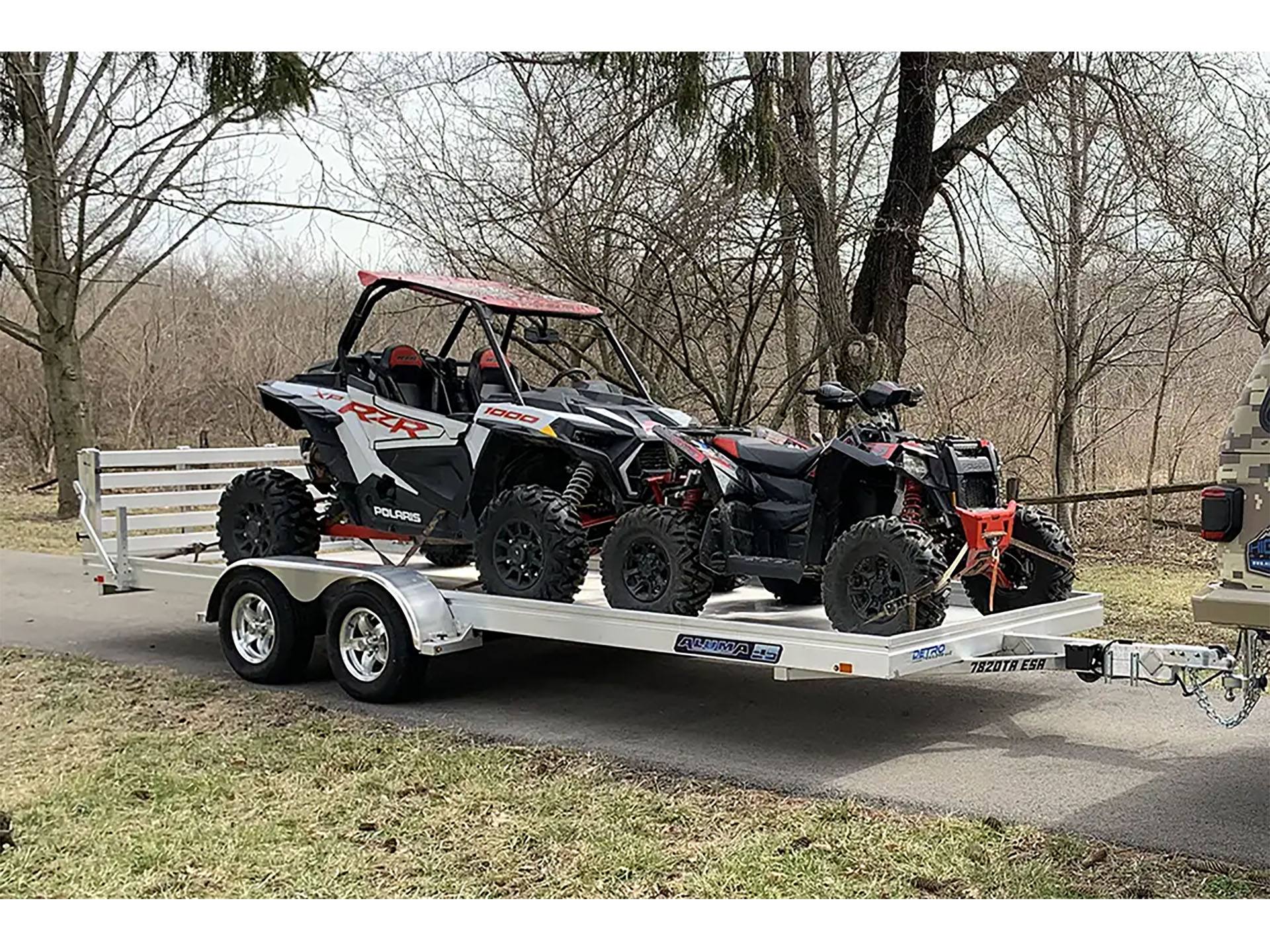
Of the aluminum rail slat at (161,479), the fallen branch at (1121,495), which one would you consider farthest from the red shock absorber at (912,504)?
the fallen branch at (1121,495)

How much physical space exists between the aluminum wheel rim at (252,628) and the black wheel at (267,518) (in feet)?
1.44

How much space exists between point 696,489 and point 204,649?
13.6 ft

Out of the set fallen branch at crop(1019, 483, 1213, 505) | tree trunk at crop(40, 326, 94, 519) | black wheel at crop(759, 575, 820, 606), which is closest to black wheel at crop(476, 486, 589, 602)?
black wheel at crop(759, 575, 820, 606)

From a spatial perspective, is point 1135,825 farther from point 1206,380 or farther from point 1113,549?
point 1206,380

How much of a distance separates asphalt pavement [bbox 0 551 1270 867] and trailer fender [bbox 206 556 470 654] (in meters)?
0.47

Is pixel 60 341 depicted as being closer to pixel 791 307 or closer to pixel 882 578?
pixel 791 307

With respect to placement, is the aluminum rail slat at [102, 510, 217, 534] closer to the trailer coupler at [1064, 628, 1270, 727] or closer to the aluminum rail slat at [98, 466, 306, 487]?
the aluminum rail slat at [98, 466, 306, 487]

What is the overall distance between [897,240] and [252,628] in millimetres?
7195

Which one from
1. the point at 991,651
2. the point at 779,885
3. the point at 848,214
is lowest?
the point at 779,885

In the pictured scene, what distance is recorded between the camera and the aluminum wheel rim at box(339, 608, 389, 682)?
8.27 metres

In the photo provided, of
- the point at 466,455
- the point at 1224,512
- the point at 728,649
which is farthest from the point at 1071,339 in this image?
the point at 1224,512

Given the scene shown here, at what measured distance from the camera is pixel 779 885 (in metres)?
5.30

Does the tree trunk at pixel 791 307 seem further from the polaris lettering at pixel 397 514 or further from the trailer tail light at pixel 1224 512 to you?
the trailer tail light at pixel 1224 512

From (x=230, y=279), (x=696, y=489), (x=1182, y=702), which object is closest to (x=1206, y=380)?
(x=1182, y=702)
